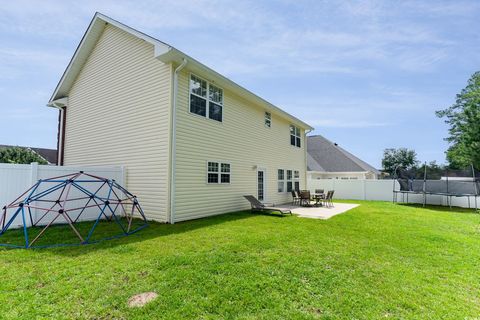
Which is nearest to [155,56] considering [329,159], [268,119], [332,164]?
[268,119]

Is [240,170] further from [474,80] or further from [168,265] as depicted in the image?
[474,80]

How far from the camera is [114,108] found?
9.66 metres

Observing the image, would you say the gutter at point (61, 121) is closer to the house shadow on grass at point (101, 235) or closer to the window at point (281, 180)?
the house shadow on grass at point (101, 235)

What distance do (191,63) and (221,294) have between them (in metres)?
7.04

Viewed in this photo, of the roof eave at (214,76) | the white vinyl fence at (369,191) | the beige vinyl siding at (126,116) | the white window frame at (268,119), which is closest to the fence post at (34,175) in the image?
the beige vinyl siding at (126,116)

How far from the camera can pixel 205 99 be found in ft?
30.3

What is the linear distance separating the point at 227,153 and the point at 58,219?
6.31 metres

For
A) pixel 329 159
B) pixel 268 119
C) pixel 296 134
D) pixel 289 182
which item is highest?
pixel 268 119

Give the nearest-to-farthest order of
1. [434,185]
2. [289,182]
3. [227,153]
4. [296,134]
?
1. [227,153]
2. [289,182]
3. [434,185]
4. [296,134]

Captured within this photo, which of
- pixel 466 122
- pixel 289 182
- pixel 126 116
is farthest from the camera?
pixel 466 122

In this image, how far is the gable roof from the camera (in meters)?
7.61

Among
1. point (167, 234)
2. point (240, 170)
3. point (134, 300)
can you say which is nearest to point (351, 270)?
point (134, 300)

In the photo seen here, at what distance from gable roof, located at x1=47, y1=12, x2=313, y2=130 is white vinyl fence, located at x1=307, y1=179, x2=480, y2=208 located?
9621mm

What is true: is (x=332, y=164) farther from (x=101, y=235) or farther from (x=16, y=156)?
(x=16, y=156)
